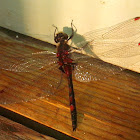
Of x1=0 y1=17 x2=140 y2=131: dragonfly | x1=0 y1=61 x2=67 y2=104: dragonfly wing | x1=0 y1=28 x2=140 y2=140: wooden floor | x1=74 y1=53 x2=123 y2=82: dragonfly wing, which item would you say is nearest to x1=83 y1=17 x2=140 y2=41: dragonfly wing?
x1=0 y1=17 x2=140 y2=131: dragonfly

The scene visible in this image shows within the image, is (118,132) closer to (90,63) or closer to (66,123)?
(66,123)

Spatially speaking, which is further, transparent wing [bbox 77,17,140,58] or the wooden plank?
transparent wing [bbox 77,17,140,58]

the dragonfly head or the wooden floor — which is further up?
the dragonfly head

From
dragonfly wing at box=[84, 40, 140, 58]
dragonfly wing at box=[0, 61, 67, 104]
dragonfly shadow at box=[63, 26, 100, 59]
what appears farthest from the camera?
dragonfly shadow at box=[63, 26, 100, 59]

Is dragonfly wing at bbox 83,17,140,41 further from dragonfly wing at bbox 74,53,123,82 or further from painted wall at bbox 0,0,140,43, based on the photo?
dragonfly wing at bbox 74,53,123,82

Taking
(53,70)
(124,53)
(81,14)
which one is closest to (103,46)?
(124,53)

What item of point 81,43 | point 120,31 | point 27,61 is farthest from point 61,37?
point 120,31
